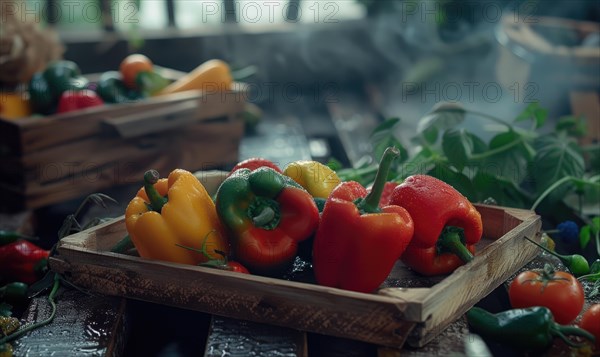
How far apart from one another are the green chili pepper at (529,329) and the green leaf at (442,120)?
0.97 metres

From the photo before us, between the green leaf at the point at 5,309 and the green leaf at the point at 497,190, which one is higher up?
the green leaf at the point at 497,190

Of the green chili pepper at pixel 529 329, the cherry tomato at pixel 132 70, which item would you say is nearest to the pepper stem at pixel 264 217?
the green chili pepper at pixel 529 329

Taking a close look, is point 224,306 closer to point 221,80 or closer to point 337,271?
point 337,271

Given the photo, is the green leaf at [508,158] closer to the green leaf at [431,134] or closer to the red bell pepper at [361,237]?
Result: the green leaf at [431,134]

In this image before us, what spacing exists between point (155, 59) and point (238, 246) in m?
2.81

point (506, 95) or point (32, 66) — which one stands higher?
point (32, 66)

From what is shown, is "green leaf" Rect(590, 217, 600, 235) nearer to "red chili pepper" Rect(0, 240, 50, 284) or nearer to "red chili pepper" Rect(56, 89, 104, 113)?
"red chili pepper" Rect(0, 240, 50, 284)

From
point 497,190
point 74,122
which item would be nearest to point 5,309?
point 74,122

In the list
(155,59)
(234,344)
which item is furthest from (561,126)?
(155,59)

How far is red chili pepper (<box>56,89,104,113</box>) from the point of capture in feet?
8.87

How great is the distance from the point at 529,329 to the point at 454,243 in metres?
0.23

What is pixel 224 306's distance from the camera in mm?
1464

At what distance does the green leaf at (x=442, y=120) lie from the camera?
2309 mm

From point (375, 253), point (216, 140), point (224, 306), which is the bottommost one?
point (216, 140)
